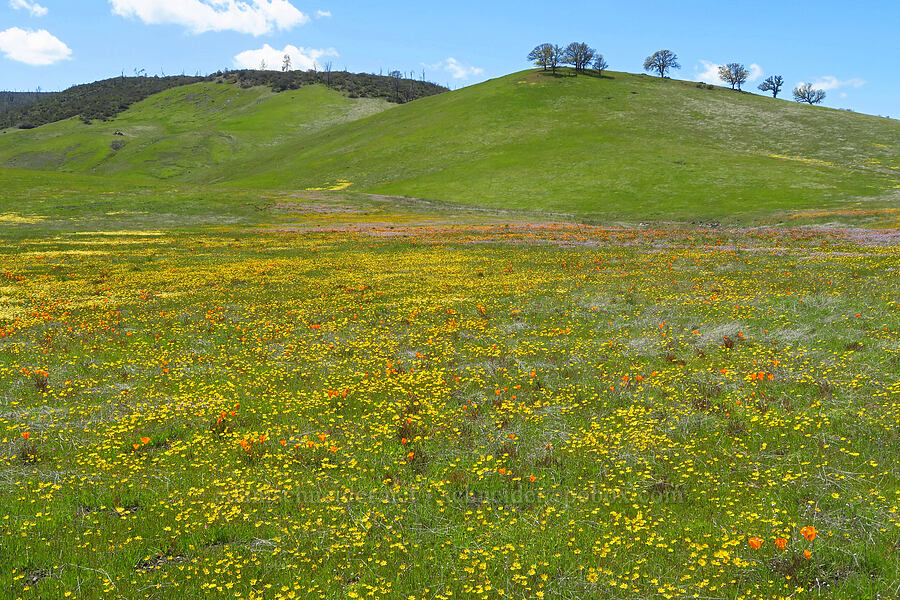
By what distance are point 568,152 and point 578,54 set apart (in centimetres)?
9879

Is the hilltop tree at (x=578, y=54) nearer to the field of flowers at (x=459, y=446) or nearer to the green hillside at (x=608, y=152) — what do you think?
the green hillside at (x=608, y=152)

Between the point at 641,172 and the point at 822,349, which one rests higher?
the point at 641,172

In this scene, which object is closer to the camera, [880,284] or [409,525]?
[409,525]

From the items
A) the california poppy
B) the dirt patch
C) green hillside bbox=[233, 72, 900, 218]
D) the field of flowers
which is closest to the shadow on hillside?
green hillside bbox=[233, 72, 900, 218]

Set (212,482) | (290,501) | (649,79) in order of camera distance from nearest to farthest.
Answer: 1. (290,501)
2. (212,482)
3. (649,79)

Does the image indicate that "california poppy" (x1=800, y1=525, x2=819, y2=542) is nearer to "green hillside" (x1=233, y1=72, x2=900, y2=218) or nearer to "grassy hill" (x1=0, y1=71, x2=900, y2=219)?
"grassy hill" (x1=0, y1=71, x2=900, y2=219)

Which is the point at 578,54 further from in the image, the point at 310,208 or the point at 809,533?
the point at 809,533

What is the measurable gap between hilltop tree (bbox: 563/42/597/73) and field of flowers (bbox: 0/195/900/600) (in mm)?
192071

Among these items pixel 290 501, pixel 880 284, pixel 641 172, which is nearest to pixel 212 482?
pixel 290 501

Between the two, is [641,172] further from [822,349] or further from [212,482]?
[212,482]

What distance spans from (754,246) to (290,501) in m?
40.5

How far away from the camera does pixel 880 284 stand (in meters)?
21.9

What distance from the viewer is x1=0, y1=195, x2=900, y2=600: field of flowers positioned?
6.81 meters

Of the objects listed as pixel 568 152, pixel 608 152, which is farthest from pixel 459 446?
pixel 568 152
